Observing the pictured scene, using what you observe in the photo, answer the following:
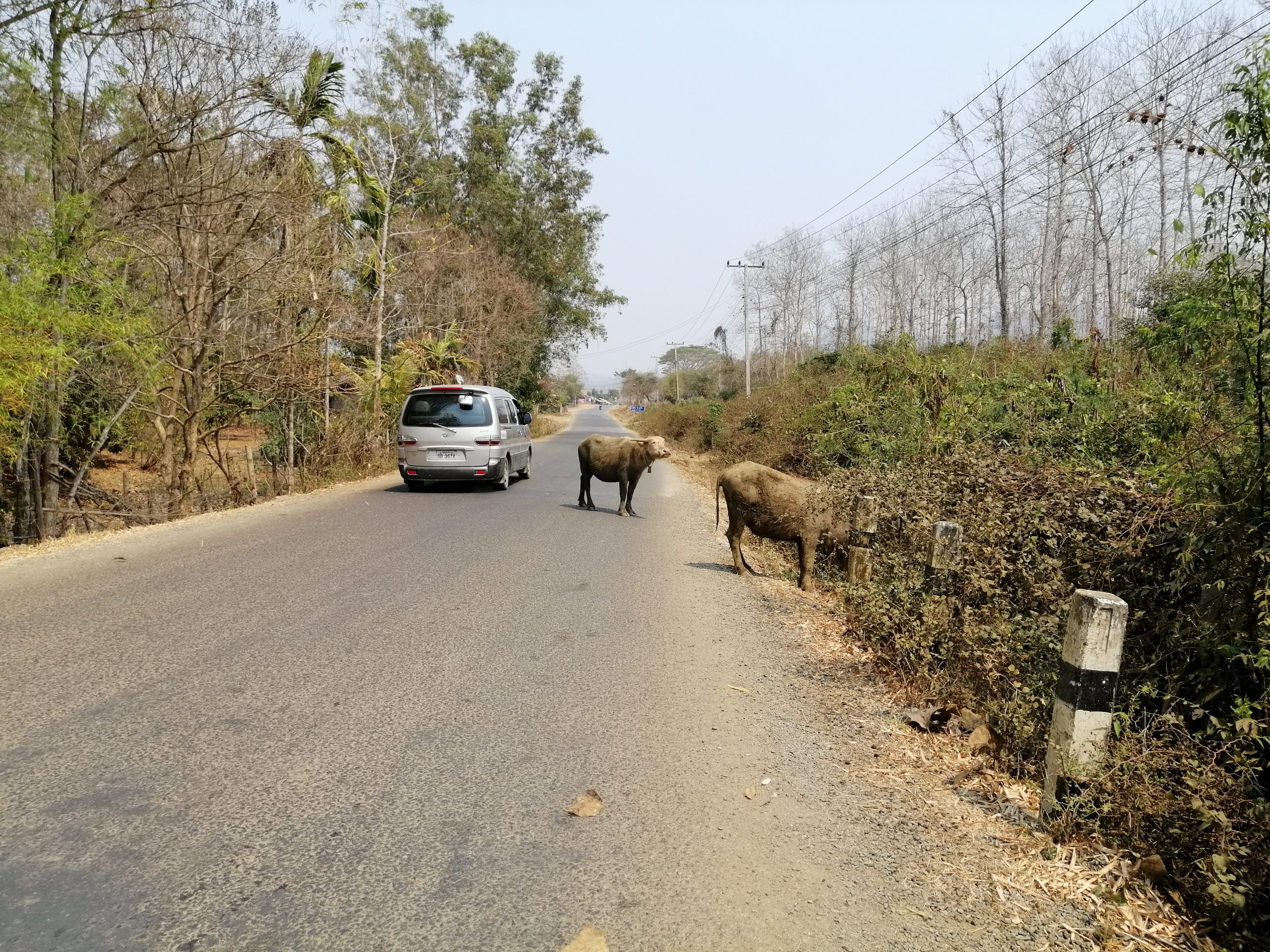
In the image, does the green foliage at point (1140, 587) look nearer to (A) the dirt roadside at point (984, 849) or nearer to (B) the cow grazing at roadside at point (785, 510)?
(A) the dirt roadside at point (984, 849)

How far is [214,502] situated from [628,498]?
7.79 meters

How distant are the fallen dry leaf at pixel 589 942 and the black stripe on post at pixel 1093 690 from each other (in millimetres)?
2072

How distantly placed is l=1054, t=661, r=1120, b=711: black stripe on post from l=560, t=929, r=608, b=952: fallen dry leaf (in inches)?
81.6

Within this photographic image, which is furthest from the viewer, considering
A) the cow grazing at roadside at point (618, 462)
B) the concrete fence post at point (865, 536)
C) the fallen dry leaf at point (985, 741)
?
the cow grazing at roadside at point (618, 462)

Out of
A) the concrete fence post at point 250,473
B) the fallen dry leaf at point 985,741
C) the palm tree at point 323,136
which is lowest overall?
the fallen dry leaf at point 985,741

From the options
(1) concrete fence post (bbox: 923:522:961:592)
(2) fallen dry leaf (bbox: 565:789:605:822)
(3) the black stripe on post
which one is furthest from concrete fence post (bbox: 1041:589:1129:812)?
(1) concrete fence post (bbox: 923:522:961:592)

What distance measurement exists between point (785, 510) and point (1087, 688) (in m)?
4.82

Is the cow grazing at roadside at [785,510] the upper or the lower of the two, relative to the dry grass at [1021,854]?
upper

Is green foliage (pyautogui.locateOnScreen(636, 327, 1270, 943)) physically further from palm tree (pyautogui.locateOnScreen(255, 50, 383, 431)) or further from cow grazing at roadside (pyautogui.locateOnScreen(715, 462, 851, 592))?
palm tree (pyautogui.locateOnScreen(255, 50, 383, 431))

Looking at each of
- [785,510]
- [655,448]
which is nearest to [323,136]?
[655,448]

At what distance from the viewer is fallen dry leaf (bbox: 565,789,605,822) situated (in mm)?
3182

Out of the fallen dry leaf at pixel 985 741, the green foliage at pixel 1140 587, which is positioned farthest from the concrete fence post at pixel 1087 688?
the fallen dry leaf at pixel 985 741

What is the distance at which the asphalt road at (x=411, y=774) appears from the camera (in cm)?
254

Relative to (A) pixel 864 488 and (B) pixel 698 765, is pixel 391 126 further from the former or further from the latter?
(B) pixel 698 765
